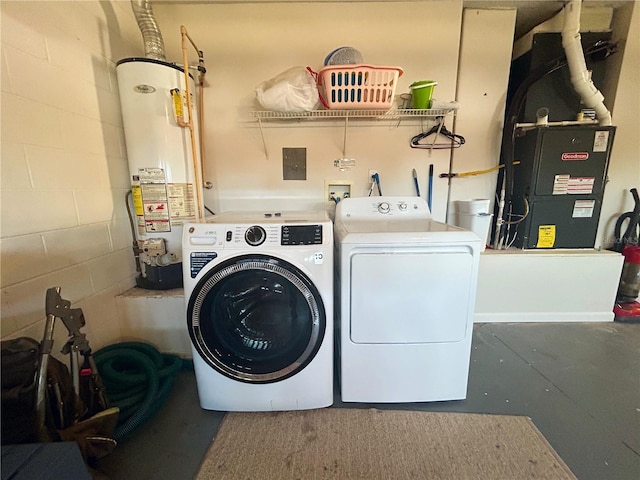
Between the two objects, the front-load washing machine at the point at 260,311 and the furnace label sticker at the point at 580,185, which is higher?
the furnace label sticker at the point at 580,185

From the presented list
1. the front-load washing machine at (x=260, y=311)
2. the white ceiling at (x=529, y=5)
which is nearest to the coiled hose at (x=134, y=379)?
the front-load washing machine at (x=260, y=311)

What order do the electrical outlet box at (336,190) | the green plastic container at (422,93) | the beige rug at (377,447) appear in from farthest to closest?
the electrical outlet box at (336,190) < the green plastic container at (422,93) < the beige rug at (377,447)

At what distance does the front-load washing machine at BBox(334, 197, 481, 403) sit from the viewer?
125cm

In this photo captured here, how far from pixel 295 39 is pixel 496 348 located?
269cm

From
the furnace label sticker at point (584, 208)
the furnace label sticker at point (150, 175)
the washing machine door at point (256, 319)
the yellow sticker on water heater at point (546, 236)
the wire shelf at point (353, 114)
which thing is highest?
the wire shelf at point (353, 114)

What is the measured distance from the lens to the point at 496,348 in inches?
73.4

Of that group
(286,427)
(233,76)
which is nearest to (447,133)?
(233,76)

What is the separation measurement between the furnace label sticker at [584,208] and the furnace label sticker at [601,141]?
1.30 feet

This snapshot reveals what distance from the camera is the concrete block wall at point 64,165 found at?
1152 mm

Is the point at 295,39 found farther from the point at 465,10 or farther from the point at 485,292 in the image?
the point at 485,292

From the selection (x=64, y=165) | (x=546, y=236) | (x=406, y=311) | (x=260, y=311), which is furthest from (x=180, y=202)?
(x=546, y=236)

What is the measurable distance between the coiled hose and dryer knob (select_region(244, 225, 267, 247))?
927mm

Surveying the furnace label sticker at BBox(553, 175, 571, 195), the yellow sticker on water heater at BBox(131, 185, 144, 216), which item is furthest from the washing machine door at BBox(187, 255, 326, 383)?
the furnace label sticker at BBox(553, 175, 571, 195)

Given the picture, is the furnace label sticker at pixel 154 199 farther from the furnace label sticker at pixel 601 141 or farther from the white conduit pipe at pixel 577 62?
the furnace label sticker at pixel 601 141
